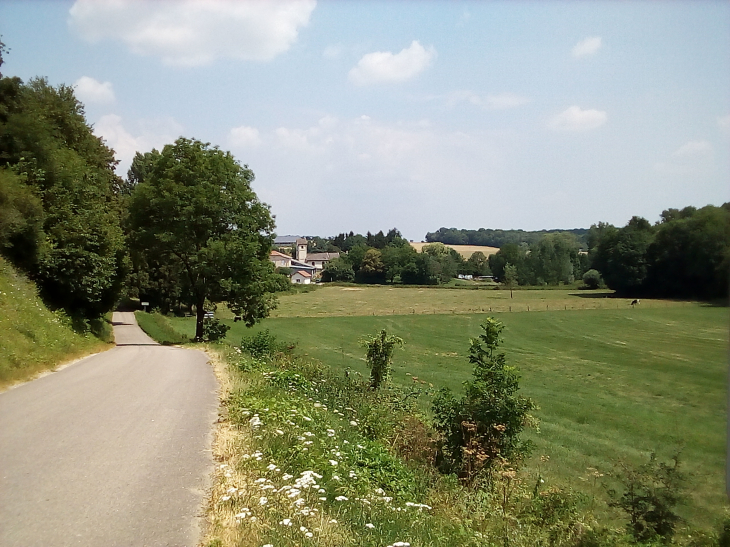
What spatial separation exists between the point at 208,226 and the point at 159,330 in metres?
15.5

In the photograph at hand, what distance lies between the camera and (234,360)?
61.6 feet

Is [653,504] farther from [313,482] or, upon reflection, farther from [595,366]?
[595,366]

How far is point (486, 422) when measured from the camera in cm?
1055

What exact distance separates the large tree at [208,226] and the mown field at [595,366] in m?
5.81

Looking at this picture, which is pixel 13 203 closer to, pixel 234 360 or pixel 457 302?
pixel 234 360

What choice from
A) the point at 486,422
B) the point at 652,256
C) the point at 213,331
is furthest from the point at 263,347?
→ the point at 652,256

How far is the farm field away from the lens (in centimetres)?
6969

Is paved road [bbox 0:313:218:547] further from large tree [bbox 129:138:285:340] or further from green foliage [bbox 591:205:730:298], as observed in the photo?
large tree [bbox 129:138:285:340]

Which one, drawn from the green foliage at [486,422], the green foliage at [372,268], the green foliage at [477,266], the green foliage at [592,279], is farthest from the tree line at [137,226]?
the green foliage at [477,266]

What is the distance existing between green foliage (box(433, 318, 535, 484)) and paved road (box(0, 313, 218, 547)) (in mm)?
4269

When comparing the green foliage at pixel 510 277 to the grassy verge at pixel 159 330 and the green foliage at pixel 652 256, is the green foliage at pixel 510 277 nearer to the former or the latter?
the green foliage at pixel 652 256

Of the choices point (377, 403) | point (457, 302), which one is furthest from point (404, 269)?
point (377, 403)

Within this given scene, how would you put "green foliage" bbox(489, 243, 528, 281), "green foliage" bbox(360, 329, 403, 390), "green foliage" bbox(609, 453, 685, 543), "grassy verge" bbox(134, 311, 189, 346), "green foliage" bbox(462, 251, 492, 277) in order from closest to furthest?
1. "green foliage" bbox(609, 453, 685, 543)
2. "green foliage" bbox(360, 329, 403, 390)
3. "grassy verge" bbox(134, 311, 189, 346)
4. "green foliage" bbox(489, 243, 528, 281)
5. "green foliage" bbox(462, 251, 492, 277)

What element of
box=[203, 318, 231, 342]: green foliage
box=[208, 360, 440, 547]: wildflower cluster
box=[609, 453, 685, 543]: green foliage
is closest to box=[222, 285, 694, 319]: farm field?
box=[203, 318, 231, 342]: green foliage
